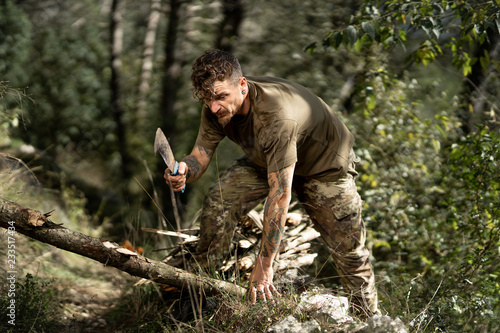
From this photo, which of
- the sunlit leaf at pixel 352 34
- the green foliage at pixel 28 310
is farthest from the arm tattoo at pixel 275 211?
the green foliage at pixel 28 310

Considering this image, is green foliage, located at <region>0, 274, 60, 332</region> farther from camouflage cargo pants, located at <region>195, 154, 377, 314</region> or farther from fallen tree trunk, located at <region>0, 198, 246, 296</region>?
camouflage cargo pants, located at <region>195, 154, 377, 314</region>

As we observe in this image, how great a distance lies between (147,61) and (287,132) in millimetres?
6797

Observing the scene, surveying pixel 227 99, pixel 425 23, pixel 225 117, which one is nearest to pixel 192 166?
pixel 225 117

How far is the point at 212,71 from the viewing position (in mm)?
2691

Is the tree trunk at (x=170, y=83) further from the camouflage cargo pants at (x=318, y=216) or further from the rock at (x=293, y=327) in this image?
the rock at (x=293, y=327)

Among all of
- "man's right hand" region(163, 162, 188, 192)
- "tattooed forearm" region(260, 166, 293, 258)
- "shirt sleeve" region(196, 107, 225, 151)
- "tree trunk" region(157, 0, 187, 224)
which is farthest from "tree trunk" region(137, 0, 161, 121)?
"tattooed forearm" region(260, 166, 293, 258)

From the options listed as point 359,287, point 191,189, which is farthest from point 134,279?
point 191,189

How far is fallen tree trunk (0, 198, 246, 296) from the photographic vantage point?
2.58 meters

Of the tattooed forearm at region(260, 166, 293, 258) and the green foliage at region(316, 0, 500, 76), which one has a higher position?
the green foliage at region(316, 0, 500, 76)

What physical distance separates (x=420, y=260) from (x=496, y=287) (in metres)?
1.08

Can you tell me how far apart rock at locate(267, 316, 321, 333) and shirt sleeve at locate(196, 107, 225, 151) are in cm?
138

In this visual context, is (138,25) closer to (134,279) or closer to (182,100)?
(182,100)

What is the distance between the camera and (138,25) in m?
12.2

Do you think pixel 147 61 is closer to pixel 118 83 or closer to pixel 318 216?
pixel 118 83
